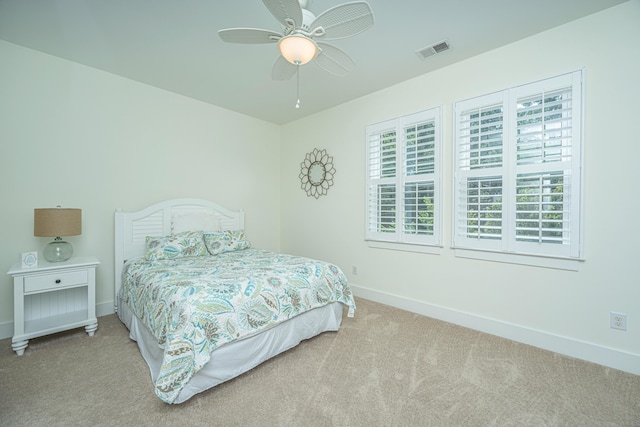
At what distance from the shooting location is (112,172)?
3113 millimetres

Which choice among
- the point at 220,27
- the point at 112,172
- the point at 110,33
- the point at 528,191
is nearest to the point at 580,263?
the point at 528,191

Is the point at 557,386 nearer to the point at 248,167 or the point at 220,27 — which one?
the point at 220,27

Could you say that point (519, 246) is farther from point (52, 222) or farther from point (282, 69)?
point (52, 222)

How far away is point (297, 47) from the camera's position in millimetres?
1694

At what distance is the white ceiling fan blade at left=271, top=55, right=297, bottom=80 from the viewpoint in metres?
2.11

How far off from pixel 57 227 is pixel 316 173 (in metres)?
3.04

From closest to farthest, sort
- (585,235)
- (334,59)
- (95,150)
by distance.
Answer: (334,59) → (585,235) → (95,150)

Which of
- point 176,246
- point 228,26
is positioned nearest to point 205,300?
point 176,246

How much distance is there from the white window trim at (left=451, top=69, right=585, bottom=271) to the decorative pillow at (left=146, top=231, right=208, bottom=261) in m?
2.89

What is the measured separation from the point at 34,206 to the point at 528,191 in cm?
468

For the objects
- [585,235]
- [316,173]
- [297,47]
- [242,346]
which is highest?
[297,47]

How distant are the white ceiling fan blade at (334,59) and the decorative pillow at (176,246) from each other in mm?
2401

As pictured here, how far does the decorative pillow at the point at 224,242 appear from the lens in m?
3.36

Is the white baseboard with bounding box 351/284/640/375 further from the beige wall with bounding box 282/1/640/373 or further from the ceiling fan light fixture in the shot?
the ceiling fan light fixture
